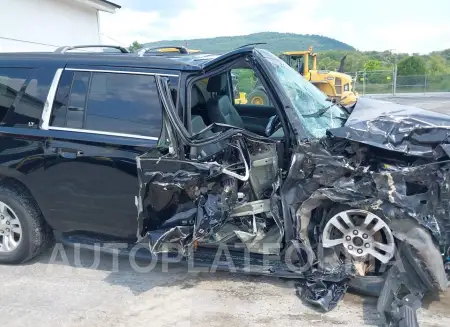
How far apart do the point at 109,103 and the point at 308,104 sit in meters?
1.74

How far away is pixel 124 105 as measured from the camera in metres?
3.79

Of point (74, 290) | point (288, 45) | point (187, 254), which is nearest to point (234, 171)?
point (187, 254)

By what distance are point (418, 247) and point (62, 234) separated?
10.1ft

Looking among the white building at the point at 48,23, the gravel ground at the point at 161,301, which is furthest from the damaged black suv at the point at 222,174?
the white building at the point at 48,23

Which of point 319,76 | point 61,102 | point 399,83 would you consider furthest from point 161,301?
point 399,83

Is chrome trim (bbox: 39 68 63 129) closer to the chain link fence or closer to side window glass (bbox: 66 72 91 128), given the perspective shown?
side window glass (bbox: 66 72 91 128)

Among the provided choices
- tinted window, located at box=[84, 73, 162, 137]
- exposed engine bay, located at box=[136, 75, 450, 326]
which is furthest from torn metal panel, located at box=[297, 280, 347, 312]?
tinted window, located at box=[84, 73, 162, 137]

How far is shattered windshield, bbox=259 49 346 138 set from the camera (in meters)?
3.55

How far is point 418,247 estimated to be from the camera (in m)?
3.04

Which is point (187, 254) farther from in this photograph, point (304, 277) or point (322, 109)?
point (322, 109)

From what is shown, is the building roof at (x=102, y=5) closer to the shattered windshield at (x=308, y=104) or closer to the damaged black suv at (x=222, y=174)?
the damaged black suv at (x=222, y=174)

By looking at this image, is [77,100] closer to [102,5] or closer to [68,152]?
[68,152]

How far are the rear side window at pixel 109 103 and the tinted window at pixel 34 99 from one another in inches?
5.8

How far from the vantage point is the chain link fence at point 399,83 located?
34.0 meters
